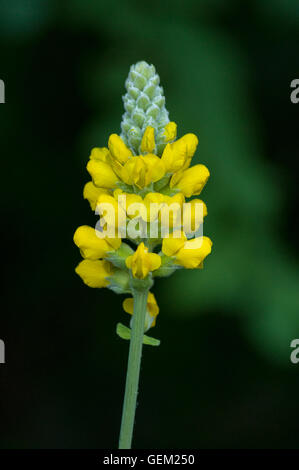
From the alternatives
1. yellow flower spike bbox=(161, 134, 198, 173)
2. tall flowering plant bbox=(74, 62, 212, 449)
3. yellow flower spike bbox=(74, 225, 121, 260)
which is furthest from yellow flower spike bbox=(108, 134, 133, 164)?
yellow flower spike bbox=(74, 225, 121, 260)

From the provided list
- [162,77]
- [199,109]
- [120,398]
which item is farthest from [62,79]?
[120,398]

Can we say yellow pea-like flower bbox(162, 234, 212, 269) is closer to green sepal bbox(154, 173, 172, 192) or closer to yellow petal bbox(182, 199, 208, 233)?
yellow petal bbox(182, 199, 208, 233)

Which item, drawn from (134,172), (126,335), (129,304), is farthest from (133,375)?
(134,172)

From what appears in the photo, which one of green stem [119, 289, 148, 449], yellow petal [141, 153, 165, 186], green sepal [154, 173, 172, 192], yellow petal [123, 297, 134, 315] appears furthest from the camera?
yellow petal [123, 297, 134, 315]

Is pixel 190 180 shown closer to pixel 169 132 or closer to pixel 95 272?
pixel 169 132

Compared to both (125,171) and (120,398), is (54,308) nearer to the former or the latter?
(120,398)
